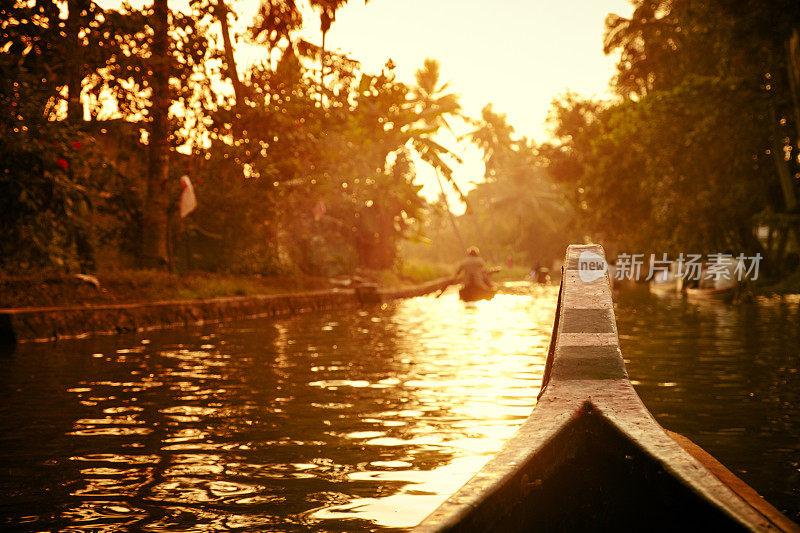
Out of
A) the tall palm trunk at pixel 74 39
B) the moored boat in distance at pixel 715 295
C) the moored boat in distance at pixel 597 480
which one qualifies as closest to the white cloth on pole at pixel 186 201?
the tall palm trunk at pixel 74 39

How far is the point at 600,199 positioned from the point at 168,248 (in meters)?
21.0

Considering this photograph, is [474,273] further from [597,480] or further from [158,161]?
[597,480]

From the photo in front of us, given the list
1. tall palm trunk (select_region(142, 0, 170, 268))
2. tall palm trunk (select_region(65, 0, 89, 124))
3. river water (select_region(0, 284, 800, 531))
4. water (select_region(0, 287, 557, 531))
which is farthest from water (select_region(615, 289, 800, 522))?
tall palm trunk (select_region(65, 0, 89, 124))

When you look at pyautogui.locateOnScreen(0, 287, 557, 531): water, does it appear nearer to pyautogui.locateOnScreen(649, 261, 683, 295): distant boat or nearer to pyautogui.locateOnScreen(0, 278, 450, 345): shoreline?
pyautogui.locateOnScreen(0, 278, 450, 345): shoreline

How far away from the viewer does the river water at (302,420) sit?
4.37m

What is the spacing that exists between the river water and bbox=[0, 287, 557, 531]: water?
18 millimetres

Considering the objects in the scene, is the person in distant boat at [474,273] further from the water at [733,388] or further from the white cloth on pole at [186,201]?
the white cloth on pole at [186,201]

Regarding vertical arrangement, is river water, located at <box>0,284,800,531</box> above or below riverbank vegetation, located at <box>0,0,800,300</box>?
below

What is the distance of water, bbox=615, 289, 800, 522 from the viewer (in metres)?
5.19

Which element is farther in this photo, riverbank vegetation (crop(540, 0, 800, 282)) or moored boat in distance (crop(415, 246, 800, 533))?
riverbank vegetation (crop(540, 0, 800, 282))

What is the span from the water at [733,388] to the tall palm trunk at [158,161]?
9670 mm

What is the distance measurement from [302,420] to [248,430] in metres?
0.53

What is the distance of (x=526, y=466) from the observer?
9.22 ft

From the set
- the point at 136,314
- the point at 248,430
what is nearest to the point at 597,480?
the point at 248,430
